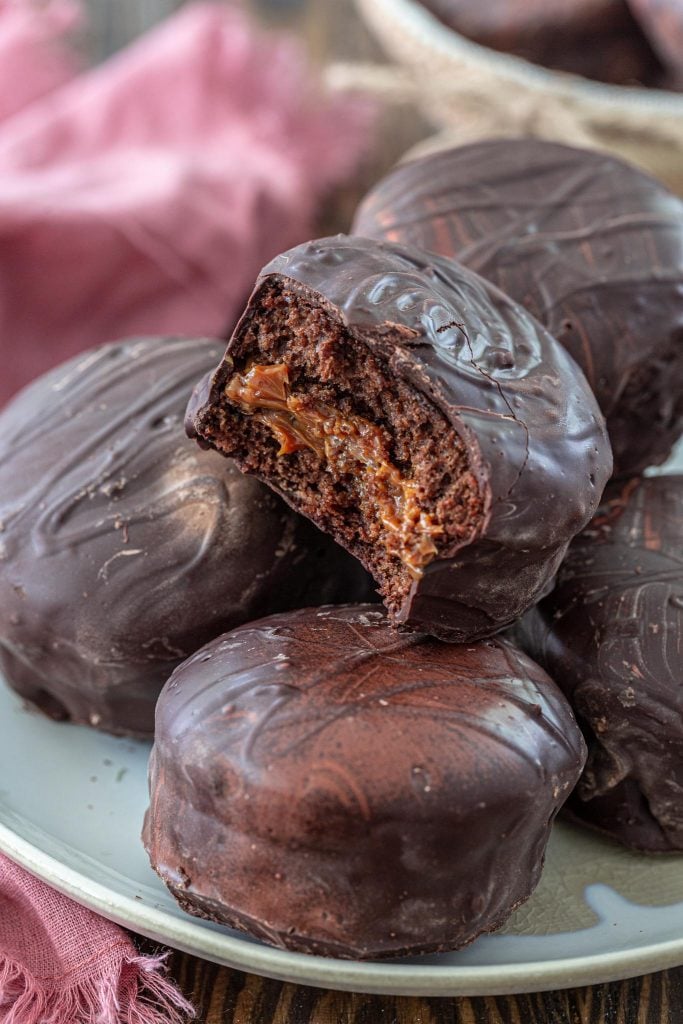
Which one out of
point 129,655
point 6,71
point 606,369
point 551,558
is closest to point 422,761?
point 551,558

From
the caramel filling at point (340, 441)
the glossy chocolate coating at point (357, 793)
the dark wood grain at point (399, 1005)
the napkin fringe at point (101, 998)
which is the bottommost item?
the dark wood grain at point (399, 1005)

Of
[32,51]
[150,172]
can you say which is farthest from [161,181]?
[32,51]

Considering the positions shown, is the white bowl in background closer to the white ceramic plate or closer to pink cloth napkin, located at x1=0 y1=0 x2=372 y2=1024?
pink cloth napkin, located at x1=0 y1=0 x2=372 y2=1024

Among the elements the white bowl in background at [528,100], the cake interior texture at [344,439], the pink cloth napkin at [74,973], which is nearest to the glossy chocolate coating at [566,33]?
the white bowl in background at [528,100]

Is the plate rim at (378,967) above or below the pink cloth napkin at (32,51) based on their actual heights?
below

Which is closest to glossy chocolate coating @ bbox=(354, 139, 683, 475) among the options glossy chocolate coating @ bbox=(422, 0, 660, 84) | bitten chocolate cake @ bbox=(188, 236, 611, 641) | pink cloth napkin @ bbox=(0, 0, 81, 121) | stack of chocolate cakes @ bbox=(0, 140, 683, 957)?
stack of chocolate cakes @ bbox=(0, 140, 683, 957)

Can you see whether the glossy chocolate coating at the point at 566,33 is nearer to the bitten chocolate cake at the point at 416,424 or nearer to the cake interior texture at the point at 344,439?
the bitten chocolate cake at the point at 416,424

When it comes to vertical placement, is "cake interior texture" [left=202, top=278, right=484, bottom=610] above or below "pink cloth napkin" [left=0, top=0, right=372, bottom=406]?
above

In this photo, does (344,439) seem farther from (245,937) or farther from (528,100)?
(528,100)
